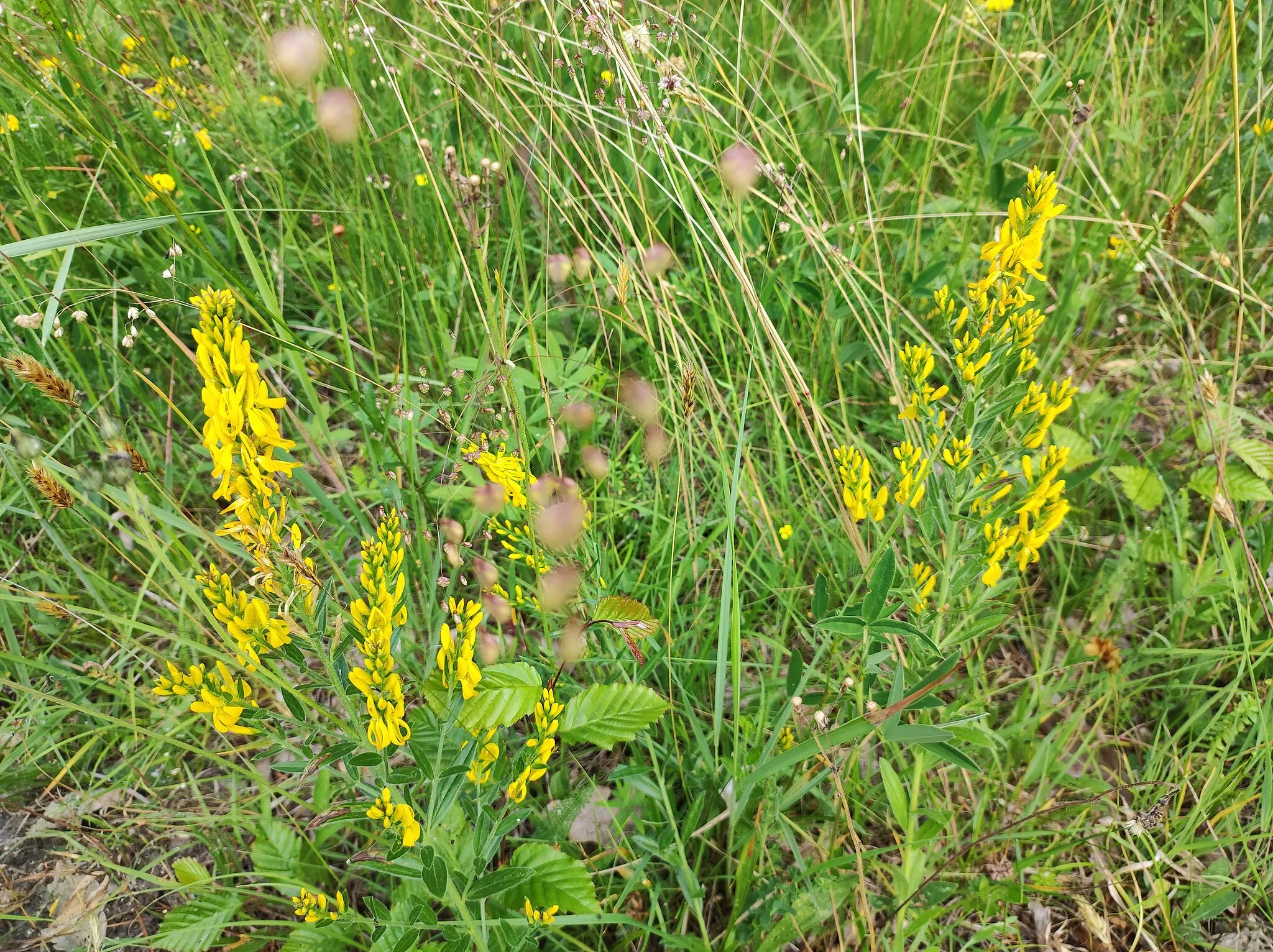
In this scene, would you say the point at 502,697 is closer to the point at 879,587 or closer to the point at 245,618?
the point at 245,618

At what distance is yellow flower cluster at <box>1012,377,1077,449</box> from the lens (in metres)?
1.24

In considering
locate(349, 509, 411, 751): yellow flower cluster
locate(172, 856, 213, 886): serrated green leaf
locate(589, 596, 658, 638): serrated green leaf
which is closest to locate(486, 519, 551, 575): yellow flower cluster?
locate(589, 596, 658, 638): serrated green leaf

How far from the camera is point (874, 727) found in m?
1.16

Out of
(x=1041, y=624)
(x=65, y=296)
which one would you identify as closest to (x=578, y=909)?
(x=1041, y=624)

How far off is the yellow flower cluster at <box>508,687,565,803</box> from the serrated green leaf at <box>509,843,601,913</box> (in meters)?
0.20

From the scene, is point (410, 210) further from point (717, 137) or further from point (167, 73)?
point (717, 137)

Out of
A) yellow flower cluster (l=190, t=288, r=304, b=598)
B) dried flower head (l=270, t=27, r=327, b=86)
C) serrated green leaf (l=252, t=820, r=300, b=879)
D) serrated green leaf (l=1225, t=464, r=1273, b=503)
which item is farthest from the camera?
serrated green leaf (l=1225, t=464, r=1273, b=503)

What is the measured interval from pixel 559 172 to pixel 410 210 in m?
0.56

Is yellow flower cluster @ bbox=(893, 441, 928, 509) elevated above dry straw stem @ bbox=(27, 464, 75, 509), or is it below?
below

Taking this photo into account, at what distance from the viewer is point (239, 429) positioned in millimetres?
960

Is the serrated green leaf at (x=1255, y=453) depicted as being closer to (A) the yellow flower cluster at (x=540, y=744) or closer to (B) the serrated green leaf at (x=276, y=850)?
(A) the yellow flower cluster at (x=540, y=744)

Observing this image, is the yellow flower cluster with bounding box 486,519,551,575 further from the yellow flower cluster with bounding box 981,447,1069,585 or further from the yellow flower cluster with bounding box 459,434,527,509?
the yellow flower cluster with bounding box 981,447,1069,585

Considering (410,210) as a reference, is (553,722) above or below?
below

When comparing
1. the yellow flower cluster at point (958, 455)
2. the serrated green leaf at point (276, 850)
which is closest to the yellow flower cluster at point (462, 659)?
the serrated green leaf at point (276, 850)
